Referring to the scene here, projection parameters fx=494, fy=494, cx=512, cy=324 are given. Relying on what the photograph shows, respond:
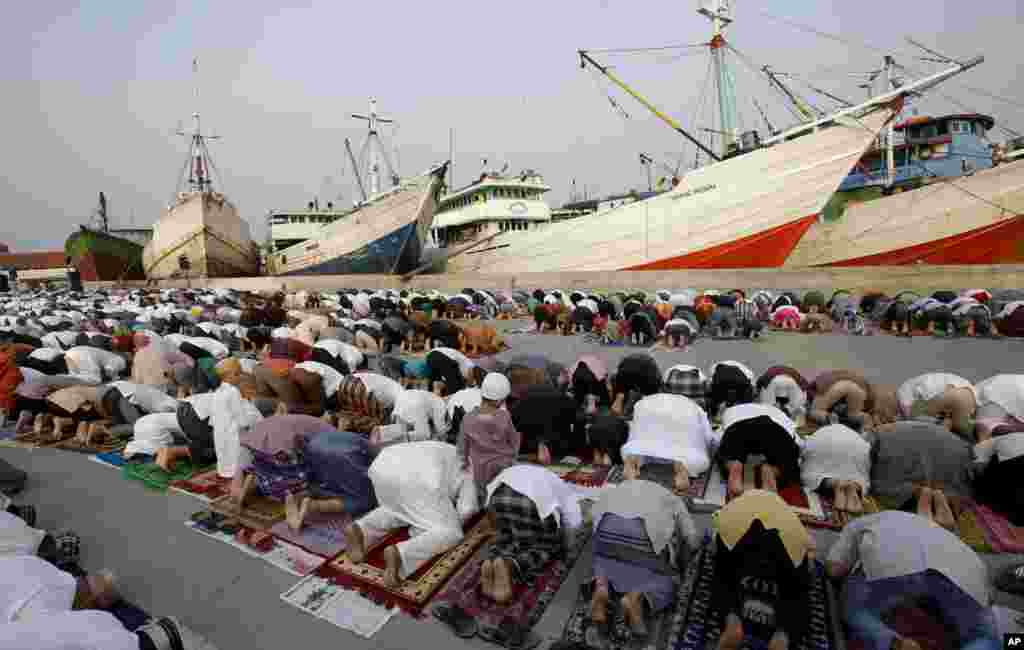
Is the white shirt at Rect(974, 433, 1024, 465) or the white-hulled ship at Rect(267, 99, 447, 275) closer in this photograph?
the white shirt at Rect(974, 433, 1024, 465)

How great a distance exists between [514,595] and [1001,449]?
3261 mm

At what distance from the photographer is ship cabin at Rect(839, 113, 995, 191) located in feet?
66.7

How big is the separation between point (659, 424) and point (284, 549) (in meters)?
2.88

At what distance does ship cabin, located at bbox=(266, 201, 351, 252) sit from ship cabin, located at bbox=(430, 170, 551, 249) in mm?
8796

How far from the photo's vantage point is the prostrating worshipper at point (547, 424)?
173 inches

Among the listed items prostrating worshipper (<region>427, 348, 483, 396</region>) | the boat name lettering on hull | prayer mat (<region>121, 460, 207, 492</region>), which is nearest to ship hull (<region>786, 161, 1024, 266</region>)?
the boat name lettering on hull

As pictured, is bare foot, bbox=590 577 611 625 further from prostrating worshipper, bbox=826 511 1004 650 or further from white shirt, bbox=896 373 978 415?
white shirt, bbox=896 373 978 415

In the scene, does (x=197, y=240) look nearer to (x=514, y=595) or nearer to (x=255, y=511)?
(x=255, y=511)

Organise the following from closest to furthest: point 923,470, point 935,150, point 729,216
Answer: point 923,470
point 729,216
point 935,150

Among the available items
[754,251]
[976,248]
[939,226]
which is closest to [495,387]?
[754,251]

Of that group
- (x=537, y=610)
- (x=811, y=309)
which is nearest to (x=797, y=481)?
(x=537, y=610)

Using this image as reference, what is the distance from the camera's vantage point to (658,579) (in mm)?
2414

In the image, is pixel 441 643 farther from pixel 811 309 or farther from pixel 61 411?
pixel 811 309

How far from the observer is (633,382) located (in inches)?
218
